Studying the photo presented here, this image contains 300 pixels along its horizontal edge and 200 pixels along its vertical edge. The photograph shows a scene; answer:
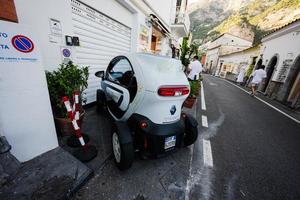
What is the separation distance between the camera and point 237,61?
2073cm

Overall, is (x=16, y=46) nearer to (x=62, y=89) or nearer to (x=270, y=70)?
(x=62, y=89)

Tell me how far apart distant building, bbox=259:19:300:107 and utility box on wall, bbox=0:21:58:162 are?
10.2 metres

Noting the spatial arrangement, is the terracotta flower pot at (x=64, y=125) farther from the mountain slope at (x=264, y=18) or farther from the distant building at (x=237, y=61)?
the mountain slope at (x=264, y=18)

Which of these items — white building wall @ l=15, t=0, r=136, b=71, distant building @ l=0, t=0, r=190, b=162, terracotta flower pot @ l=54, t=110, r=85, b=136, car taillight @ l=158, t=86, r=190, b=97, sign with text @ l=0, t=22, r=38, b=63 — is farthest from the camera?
terracotta flower pot @ l=54, t=110, r=85, b=136

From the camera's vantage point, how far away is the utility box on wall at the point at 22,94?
1.62 m

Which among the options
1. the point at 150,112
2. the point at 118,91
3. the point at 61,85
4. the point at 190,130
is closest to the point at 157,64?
the point at 150,112

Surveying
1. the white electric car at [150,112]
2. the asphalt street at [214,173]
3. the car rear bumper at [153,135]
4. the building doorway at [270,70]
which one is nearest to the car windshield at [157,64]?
the white electric car at [150,112]

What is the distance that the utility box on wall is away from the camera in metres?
1.62

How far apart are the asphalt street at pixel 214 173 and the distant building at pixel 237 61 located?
15.1 m

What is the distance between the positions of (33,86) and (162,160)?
7.41ft

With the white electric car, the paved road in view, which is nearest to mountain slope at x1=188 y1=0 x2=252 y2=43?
the paved road

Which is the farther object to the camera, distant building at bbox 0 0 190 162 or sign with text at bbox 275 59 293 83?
sign with text at bbox 275 59 293 83

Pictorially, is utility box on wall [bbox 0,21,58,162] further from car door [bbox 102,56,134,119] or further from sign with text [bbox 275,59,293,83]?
sign with text [bbox 275,59,293,83]

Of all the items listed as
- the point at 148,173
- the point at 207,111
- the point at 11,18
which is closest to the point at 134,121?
the point at 148,173
